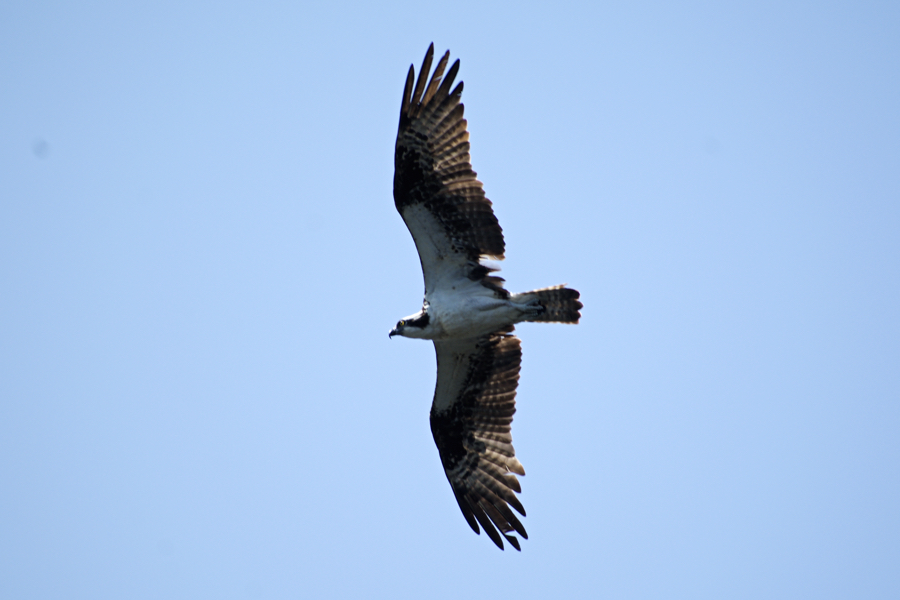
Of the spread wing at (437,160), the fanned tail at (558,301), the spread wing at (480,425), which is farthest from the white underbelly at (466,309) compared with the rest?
the spread wing at (437,160)

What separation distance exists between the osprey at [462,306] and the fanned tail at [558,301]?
1 centimetres

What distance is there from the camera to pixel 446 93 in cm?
1024

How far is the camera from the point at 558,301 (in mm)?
10703

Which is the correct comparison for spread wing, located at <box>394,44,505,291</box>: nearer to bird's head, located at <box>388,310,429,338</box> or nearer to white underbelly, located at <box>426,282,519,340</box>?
white underbelly, located at <box>426,282,519,340</box>

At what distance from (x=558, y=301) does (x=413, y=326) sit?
6.09ft

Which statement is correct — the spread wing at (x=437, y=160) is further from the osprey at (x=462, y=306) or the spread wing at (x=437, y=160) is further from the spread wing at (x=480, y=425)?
the spread wing at (x=480, y=425)

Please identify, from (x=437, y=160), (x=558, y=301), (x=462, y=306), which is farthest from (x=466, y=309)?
(x=437, y=160)

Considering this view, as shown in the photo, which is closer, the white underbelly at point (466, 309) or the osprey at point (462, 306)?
the osprey at point (462, 306)

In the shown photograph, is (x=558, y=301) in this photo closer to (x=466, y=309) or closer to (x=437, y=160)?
(x=466, y=309)

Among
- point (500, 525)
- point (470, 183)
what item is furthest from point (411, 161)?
point (500, 525)

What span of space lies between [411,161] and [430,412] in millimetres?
3772

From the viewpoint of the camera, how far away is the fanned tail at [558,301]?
10.7 m

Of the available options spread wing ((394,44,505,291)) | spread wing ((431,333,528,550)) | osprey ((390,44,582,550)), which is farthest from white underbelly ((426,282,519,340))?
spread wing ((394,44,505,291))

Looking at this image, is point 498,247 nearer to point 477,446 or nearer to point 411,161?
point 411,161
